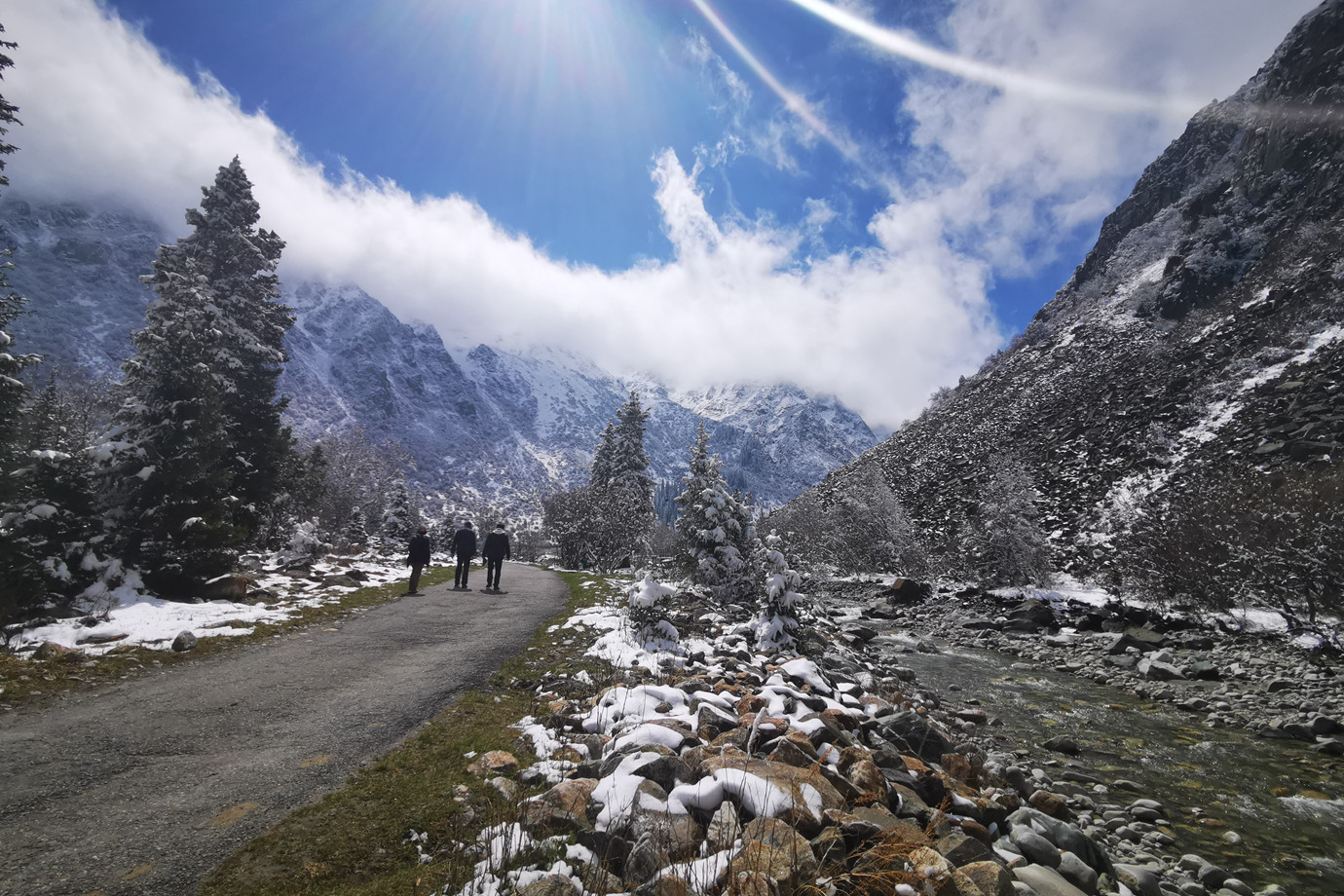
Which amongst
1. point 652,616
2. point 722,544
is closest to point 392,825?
point 652,616

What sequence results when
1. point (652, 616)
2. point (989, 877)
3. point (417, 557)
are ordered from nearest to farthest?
point (989, 877) → point (652, 616) → point (417, 557)

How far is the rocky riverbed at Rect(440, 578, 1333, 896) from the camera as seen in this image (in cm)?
375

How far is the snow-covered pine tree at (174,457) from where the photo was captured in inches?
469

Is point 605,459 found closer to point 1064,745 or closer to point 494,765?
point 1064,745

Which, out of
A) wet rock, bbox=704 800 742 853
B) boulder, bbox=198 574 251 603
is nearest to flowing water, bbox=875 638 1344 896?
wet rock, bbox=704 800 742 853

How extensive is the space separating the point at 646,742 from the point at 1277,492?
2533 cm

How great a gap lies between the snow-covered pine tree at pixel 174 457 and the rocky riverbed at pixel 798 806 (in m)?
9.91

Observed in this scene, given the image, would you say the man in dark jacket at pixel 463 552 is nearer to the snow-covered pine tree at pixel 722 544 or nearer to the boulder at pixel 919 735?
the snow-covered pine tree at pixel 722 544

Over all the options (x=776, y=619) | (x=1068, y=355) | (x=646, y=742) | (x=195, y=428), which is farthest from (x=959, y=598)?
(x=1068, y=355)

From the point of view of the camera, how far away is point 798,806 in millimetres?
4293

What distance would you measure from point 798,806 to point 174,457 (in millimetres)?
15197

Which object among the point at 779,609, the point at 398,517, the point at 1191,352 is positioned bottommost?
the point at 779,609

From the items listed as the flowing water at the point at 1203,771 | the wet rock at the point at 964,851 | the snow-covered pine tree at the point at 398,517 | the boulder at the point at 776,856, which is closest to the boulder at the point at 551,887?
the boulder at the point at 776,856

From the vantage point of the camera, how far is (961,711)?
1164cm
